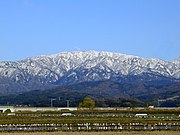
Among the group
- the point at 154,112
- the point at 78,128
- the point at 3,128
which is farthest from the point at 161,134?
the point at 154,112

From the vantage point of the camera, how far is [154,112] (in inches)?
5034

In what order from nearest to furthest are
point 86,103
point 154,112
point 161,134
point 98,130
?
point 161,134, point 98,130, point 154,112, point 86,103

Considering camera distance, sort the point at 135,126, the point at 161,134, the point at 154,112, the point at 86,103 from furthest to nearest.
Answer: the point at 86,103
the point at 154,112
the point at 135,126
the point at 161,134

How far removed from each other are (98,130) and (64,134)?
26.9ft

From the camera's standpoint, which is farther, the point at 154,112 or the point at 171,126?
the point at 154,112

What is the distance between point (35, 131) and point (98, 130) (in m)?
8.47

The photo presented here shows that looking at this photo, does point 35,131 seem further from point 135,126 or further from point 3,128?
point 135,126

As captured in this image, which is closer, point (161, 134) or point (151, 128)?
point (161, 134)

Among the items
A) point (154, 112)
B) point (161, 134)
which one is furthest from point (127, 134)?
point (154, 112)

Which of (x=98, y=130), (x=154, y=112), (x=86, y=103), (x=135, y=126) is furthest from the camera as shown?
(x=86, y=103)

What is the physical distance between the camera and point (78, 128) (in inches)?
2566

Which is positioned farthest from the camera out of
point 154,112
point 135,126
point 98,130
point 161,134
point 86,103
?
point 86,103

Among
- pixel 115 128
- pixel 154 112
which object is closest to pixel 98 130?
pixel 115 128

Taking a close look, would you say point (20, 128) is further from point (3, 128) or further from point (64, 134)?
point (64, 134)
